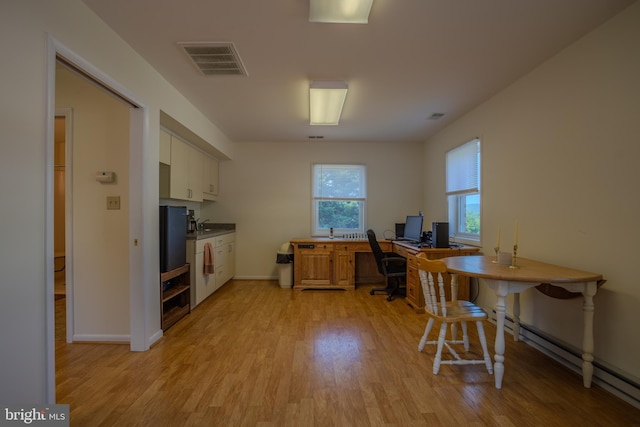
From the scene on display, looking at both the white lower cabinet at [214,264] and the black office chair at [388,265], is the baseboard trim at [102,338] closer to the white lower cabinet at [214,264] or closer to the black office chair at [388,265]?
the white lower cabinet at [214,264]

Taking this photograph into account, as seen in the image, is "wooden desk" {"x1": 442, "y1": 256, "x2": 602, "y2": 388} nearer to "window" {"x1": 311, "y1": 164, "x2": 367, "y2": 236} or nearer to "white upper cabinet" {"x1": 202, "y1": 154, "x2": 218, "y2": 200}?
"window" {"x1": 311, "y1": 164, "x2": 367, "y2": 236}

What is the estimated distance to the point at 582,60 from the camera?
211cm

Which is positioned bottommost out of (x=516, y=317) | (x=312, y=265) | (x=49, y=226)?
(x=516, y=317)

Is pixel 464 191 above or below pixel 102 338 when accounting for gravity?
above

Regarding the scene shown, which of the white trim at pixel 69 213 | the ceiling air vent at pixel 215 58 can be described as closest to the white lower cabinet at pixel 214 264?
the white trim at pixel 69 213

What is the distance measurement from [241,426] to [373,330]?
66.3 inches

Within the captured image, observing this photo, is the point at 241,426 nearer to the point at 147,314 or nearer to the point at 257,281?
the point at 147,314

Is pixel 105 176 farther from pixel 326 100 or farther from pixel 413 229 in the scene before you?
pixel 413 229

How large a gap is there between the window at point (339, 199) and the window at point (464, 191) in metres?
1.54

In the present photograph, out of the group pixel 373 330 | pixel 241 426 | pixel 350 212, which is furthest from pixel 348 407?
pixel 350 212

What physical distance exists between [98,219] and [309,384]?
96.3 inches

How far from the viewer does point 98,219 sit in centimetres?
261

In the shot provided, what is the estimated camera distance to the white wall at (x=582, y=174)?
1.81 m

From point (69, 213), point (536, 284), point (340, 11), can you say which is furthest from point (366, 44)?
point (69, 213)
